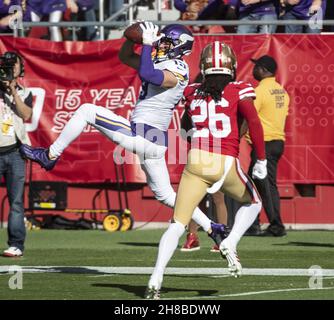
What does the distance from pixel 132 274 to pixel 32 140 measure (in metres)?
6.60

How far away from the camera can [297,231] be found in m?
17.1

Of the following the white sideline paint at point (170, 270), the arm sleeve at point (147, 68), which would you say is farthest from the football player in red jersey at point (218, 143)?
the white sideline paint at point (170, 270)

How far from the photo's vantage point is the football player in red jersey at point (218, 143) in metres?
9.64

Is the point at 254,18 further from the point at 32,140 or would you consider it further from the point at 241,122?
the point at 241,122

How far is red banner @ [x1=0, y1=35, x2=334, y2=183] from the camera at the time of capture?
17203 millimetres

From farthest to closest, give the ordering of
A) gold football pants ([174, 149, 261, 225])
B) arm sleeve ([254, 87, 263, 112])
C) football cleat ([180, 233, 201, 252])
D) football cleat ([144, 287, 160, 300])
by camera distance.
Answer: arm sleeve ([254, 87, 263, 112]) → football cleat ([180, 233, 201, 252]) → gold football pants ([174, 149, 261, 225]) → football cleat ([144, 287, 160, 300])

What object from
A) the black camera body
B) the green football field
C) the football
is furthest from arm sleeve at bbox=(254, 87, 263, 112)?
the football

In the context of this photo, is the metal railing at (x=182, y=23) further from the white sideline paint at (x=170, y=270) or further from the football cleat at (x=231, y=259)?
the football cleat at (x=231, y=259)

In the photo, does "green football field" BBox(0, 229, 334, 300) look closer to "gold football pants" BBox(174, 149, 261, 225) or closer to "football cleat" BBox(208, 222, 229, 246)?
"football cleat" BBox(208, 222, 229, 246)

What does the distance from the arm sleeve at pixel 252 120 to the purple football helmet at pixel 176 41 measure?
157cm

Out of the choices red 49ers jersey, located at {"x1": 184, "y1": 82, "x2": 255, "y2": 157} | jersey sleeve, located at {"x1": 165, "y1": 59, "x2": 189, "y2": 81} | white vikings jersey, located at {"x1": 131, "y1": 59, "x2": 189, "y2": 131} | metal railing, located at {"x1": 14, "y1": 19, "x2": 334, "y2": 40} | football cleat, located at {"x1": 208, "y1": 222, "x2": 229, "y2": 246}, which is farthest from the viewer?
metal railing, located at {"x1": 14, "y1": 19, "x2": 334, "y2": 40}

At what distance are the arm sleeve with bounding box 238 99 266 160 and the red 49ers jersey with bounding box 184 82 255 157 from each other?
5 cm

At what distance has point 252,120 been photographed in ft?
32.9

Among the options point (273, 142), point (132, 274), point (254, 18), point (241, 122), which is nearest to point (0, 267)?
point (132, 274)
